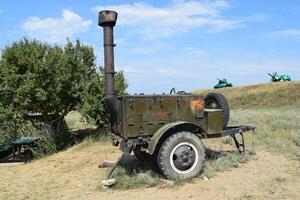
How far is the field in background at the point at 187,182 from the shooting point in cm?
984

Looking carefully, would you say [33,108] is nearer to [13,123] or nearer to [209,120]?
[13,123]

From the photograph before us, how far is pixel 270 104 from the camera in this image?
4169 centimetres

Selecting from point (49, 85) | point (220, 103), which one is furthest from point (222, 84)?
point (220, 103)

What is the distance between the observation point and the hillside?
41928 millimetres

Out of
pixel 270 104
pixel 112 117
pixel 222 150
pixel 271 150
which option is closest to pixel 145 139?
pixel 112 117

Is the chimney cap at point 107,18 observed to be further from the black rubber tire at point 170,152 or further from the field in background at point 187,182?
the field in background at point 187,182

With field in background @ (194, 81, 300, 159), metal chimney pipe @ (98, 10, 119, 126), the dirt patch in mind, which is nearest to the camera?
the dirt patch

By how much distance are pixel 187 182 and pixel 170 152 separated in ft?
2.62

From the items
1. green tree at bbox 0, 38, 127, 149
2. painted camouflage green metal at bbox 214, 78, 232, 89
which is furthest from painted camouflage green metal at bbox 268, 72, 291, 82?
green tree at bbox 0, 38, 127, 149

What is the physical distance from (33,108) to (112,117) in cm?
1003

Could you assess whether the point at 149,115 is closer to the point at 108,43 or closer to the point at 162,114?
the point at 162,114

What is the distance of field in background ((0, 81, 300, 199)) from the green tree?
3575mm

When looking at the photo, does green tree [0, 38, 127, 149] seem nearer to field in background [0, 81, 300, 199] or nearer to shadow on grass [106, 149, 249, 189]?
field in background [0, 81, 300, 199]

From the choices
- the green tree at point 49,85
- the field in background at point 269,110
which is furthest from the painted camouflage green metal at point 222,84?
the green tree at point 49,85
